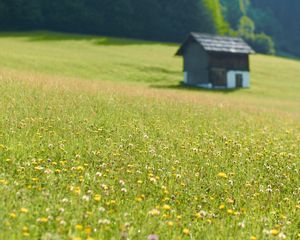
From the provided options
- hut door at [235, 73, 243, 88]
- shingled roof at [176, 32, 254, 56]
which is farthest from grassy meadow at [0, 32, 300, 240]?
hut door at [235, 73, 243, 88]

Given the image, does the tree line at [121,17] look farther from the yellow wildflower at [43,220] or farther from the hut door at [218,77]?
the yellow wildflower at [43,220]

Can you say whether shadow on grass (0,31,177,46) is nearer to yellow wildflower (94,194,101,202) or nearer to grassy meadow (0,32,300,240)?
grassy meadow (0,32,300,240)

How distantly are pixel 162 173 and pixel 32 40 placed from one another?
58118 mm

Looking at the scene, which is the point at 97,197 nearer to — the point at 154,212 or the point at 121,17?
the point at 154,212

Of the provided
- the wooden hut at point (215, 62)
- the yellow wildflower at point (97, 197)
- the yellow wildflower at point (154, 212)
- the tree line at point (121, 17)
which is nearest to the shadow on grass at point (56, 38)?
the tree line at point (121, 17)

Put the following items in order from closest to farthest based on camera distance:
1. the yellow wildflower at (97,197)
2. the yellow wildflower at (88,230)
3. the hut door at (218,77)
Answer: the yellow wildflower at (88,230) < the yellow wildflower at (97,197) < the hut door at (218,77)

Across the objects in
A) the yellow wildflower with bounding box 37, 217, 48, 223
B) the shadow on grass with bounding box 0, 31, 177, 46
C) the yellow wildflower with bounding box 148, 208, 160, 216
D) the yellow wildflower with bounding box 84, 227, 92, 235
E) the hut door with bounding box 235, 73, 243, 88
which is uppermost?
the yellow wildflower with bounding box 37, 217, 48, 223

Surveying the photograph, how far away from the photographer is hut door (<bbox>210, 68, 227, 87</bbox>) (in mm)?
48875

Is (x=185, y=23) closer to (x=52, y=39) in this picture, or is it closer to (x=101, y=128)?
(x=52, y=39)

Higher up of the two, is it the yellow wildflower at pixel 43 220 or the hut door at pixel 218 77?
the yellow wildflower at pixel 43 220

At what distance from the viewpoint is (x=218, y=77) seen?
49.2m

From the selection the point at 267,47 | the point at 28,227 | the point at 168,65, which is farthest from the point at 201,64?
the point at 267,47

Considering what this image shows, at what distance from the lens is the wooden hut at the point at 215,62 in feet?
160

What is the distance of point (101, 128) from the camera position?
11008 mm
